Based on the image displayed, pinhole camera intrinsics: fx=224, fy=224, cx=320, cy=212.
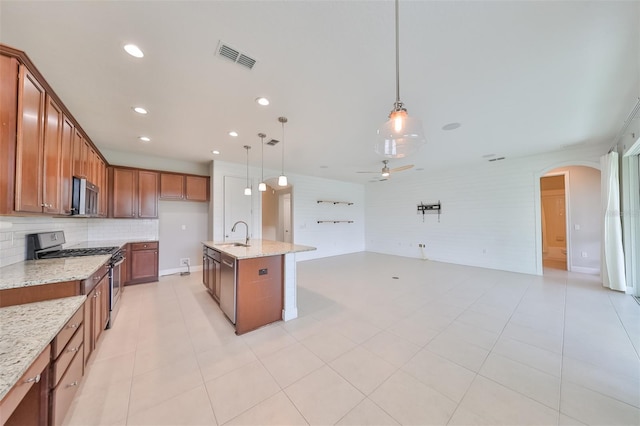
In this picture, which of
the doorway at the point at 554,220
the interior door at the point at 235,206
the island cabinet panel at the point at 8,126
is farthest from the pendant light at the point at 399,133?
the doorway at the point at 554,220

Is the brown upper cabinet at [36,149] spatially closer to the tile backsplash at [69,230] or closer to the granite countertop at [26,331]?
the tile backsplash at [69,230]

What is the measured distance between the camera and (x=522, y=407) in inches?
64.1

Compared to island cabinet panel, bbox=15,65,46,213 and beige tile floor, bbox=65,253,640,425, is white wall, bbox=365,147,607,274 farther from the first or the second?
island cabinet panel, bbox=15,65,46,213

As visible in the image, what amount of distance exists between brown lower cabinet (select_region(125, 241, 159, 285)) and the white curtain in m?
8.80

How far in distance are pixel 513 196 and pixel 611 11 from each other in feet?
15.9

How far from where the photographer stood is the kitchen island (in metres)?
2.70

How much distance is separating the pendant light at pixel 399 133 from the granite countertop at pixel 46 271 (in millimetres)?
2558

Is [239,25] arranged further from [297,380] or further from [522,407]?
[522,407]

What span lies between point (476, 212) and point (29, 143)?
799 centimetres

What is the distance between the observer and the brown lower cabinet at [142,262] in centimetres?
448

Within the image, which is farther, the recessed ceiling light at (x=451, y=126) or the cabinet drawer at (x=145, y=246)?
the cabinet drawer at (x=145, y=246)

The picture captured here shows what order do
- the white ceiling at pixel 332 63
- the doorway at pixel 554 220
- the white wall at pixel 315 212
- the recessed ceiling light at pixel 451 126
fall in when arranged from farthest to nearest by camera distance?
the doorway at pixel 554 220 → the white wall at pixel 315 212 → the recessed ceiling light at pixel 451 126 → the white ceiling at pixel 332 63

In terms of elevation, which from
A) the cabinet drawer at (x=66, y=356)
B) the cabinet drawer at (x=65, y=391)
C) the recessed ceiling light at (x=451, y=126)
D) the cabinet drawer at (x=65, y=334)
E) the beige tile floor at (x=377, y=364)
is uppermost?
the recessed ceiling light at (x=451, y=126)

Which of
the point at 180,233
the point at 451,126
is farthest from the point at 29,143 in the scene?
the point at 451,126
